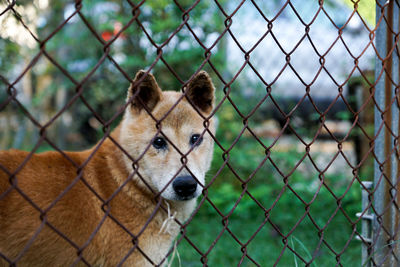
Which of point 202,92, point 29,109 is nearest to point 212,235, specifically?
point 202,92

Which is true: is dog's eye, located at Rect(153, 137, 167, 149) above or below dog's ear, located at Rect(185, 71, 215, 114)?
below

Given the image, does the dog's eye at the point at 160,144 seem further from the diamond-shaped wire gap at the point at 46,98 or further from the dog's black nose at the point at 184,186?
the diamond-shaped wire gap at the point at 46,98

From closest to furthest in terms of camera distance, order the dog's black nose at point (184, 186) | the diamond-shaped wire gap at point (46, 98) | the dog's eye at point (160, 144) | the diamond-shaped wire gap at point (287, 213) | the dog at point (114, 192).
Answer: the dog at point (114, 192), the dog's black nose at point (184, 186), the dog's eye at point (160, 144), the diamond-shaped wire gap at point (287, 213), the diamond-shaped wire gap at point (46, 98)

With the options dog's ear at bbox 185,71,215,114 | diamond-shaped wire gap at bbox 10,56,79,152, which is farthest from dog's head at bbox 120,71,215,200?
diamond-shaped wire gap at bbox 10,56,79,152

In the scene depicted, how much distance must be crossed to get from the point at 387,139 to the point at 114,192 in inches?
64.0

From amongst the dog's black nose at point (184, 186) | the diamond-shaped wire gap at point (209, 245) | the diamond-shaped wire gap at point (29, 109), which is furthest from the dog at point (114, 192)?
the diamond-shaped wire gap at point (29, 109)

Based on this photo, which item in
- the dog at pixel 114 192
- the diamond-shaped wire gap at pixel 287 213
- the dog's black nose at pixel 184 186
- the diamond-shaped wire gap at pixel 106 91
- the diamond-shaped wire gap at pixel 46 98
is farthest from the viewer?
the diamond-shaped wire gap at pixel 46 98

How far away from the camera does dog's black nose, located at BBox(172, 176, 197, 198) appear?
199cm

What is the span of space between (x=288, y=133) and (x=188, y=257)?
353cm

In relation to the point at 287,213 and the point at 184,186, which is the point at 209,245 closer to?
the point at 287,213

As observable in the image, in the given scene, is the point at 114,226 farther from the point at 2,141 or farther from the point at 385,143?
the point at 2,141

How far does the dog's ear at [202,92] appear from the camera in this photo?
7.33 feet

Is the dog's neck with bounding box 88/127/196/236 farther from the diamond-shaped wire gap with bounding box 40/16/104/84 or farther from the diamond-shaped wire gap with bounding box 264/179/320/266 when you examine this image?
the diamond-shaped wire gap with bounding box 40/16/104/84

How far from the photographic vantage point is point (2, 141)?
789cm
